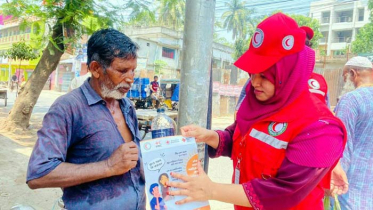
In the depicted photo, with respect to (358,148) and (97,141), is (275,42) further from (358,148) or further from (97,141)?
(358,148)

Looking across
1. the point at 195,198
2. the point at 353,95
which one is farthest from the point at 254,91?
the point at 353,95

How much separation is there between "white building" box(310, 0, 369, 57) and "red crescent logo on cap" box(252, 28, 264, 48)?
164ft

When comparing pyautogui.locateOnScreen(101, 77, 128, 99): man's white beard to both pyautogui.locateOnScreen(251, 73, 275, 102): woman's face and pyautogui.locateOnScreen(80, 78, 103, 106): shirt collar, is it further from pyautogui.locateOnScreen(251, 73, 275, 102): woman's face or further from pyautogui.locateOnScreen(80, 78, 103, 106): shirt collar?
pyautogui.locateOnScreen(251, 73, 275, 102): woman's face

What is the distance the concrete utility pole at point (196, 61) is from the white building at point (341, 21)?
49.5m

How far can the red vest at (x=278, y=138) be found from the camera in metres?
1.25

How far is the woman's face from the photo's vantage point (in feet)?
4.30

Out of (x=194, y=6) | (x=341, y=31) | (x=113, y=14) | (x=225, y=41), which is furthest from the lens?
(x=225, y=41)

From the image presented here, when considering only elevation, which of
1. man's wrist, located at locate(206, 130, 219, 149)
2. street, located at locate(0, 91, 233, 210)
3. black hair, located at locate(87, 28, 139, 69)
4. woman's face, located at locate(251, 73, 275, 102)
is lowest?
street, located at locate(0, 91, 233, 210)

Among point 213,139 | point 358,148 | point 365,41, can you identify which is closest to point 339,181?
point 358,148

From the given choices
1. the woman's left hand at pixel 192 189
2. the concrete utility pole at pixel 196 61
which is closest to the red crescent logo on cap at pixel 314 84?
the concrete utility pole at pixel 196 61

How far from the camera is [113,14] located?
22.6 feet

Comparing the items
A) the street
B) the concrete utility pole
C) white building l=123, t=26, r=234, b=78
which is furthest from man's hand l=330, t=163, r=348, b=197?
white building l=123, t=26, r=234, b=78

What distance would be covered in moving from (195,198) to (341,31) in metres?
56.0

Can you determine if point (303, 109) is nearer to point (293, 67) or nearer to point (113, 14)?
point (293, 67)
